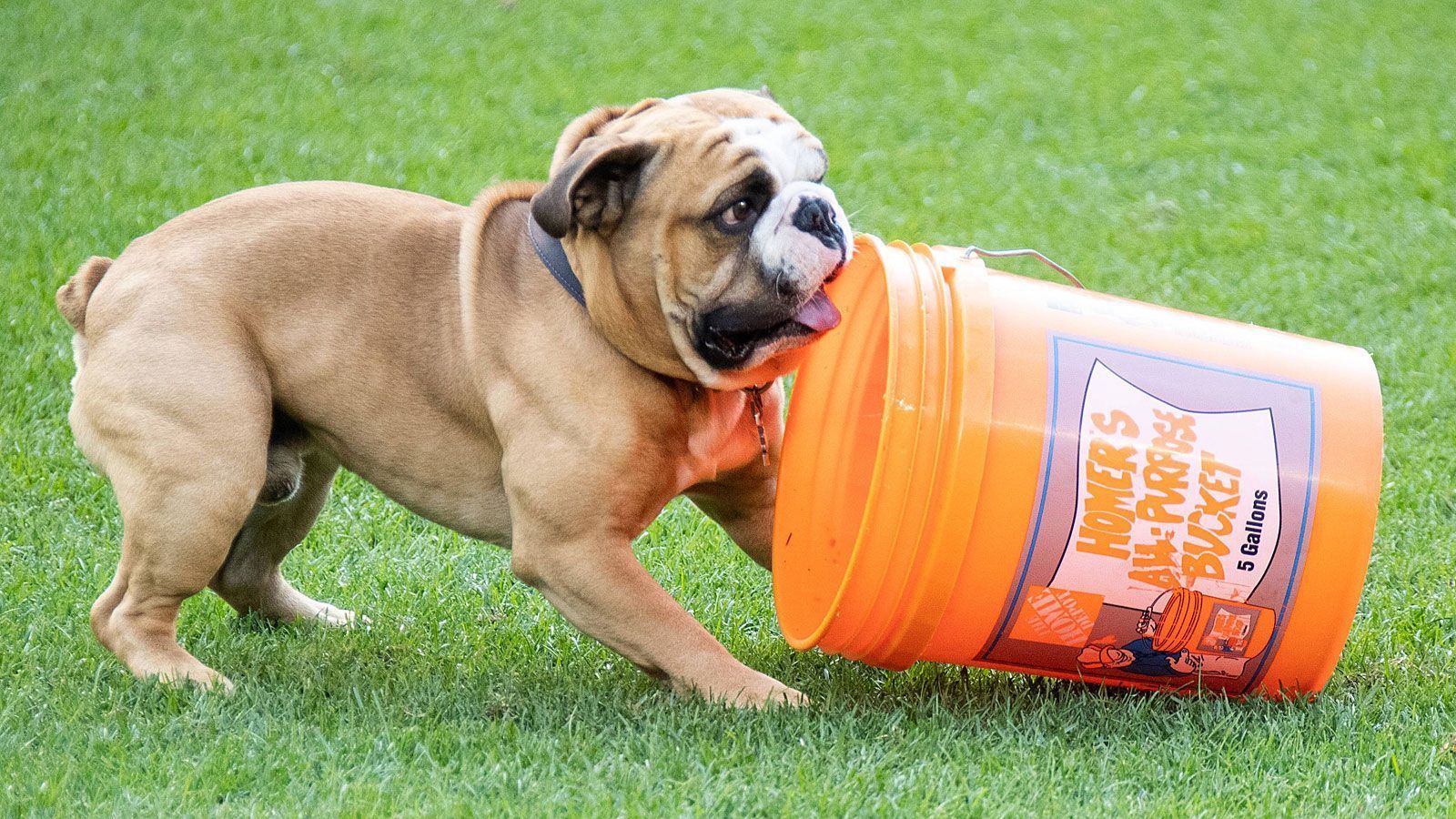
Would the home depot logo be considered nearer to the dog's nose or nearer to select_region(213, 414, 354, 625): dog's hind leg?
the dog's nose

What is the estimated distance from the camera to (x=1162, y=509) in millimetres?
3125

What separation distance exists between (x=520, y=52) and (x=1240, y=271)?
499cm

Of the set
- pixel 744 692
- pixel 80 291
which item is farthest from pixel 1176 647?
pixel 80 291

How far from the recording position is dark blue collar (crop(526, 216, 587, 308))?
137 inches

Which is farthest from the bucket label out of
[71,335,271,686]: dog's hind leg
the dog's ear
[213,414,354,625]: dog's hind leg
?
[213,414,354,625]: dog's hind leg

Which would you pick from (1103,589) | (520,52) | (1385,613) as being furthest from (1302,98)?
(1103,589)

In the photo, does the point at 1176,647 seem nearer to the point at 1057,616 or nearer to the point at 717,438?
the point at 1057,616

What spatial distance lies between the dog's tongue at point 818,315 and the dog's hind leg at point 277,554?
4.50 ft

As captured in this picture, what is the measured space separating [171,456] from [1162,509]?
→ 2161 millimetres

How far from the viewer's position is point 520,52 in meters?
9.80

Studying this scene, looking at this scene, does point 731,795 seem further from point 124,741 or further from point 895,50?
point 895,50

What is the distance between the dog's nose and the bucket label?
515 millimetres

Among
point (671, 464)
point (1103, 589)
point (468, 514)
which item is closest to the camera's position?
point (1103, 589)

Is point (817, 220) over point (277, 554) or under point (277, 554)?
over
